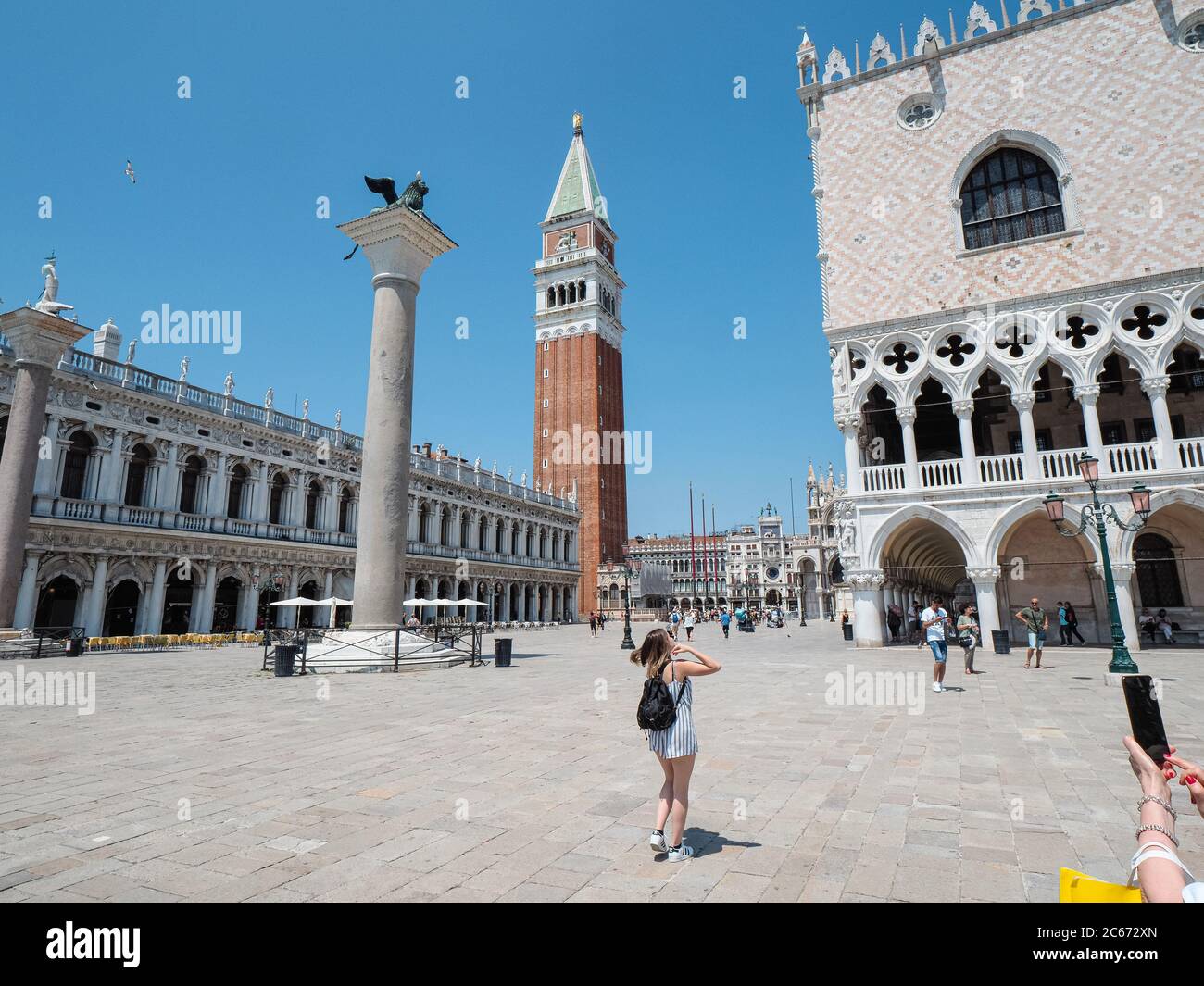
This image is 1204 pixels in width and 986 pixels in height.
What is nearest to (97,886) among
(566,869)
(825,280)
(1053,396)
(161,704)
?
(566,869)

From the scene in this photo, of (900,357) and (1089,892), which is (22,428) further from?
(900,357)

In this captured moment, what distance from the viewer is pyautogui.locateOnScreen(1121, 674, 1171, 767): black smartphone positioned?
2773 millimetres

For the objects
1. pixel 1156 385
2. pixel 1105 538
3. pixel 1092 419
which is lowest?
pixel 1105 538

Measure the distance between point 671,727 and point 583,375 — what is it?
6899 centimetres

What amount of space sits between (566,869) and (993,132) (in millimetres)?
27585

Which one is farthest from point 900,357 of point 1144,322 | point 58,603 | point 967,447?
point 58,603

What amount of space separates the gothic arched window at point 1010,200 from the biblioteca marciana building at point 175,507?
3111cm

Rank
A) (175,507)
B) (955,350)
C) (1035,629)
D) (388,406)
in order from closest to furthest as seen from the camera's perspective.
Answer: (1035,629), (388,406), (955,350), (175,507)

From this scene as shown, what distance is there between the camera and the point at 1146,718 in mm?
→ 2836

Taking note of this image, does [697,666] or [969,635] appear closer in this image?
[697,666]

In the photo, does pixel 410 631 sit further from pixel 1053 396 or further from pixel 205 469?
pixel 1053 396

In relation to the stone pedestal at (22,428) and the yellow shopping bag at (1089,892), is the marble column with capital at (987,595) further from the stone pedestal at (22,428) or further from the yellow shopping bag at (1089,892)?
the stone pedestal at (22,428)

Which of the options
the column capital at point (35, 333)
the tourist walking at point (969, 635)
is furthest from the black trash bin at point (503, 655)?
the column capital at point (35, 333)

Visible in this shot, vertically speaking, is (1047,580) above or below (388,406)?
below
